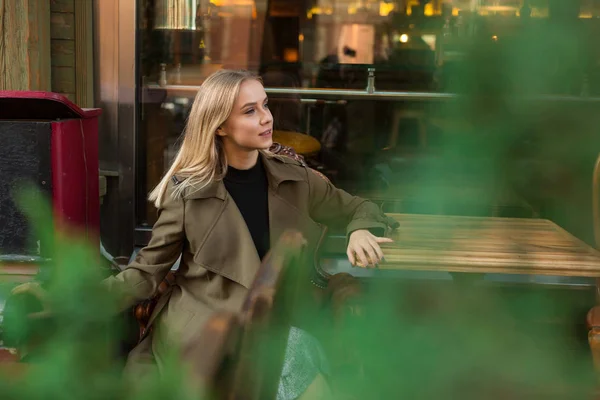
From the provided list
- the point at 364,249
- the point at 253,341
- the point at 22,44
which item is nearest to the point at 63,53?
the point at 22,44

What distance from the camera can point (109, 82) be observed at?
343cm

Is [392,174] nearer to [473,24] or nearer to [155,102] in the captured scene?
[473,24]

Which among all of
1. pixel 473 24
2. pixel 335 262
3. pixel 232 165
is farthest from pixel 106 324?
pixel 335 262

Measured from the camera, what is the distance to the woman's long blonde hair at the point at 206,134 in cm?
202

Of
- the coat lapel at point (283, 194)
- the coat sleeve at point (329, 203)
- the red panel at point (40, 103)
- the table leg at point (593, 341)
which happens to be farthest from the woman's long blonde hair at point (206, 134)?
the table leg at point (593, 341)

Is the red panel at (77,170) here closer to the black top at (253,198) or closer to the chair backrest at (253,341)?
the black top at (253,198)

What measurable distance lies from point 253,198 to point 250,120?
0.68 ft

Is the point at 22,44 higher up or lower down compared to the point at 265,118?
higher up

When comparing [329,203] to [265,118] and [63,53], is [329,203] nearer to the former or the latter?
[265,118]

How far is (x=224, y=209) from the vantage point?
6.54 ft

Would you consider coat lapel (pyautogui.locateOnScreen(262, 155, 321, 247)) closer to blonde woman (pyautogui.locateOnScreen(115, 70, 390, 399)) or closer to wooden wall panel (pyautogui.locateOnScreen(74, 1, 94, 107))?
blonde woman (pyautogui.locateOnScreen(115, 70, 390, 399))

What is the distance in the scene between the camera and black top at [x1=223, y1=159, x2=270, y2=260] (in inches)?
80.9

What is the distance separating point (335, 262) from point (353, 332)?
2924mm

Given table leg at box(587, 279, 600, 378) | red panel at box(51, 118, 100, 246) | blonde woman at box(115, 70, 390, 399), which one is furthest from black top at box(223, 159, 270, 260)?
table leg at box(587, 279, 600, 378)
